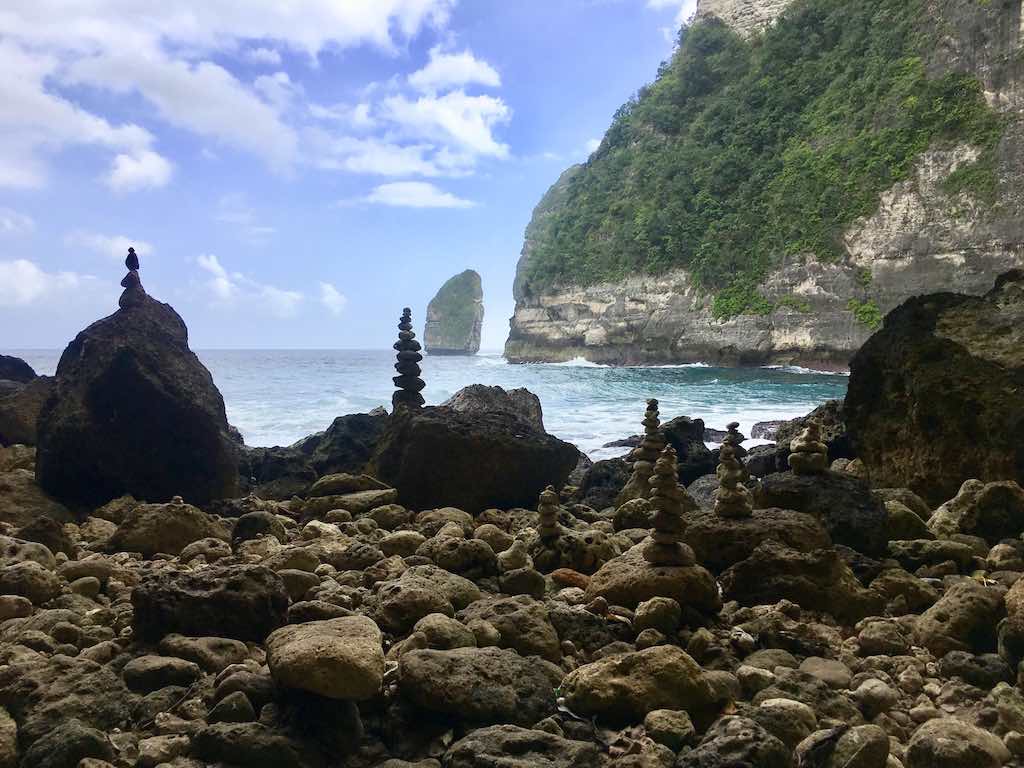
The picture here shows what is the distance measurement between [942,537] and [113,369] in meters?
6.86

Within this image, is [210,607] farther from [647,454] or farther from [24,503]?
[24,503]

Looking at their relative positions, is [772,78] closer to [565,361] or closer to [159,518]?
[565,361]

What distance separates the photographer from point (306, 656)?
2525mm

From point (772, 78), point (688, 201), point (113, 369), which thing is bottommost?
point (113, 369)

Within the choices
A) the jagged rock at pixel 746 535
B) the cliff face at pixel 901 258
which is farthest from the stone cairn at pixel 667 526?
the cliff face at pixel 901 258

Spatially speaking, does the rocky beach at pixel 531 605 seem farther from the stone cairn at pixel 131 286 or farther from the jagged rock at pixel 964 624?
the stone cairn at pixel 131 286

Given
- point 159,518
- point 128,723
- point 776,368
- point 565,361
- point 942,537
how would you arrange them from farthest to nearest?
point 565,361
point 776,368
point 159,518
point 942,537
point 128,723

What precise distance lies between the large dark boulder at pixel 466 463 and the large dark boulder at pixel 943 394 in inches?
118

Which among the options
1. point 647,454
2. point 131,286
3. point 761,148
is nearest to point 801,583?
point 647,454

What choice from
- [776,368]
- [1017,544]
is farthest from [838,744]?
[776,368]

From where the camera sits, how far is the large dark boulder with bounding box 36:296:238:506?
686 centimetres

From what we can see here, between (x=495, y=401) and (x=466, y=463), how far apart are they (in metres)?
4.18

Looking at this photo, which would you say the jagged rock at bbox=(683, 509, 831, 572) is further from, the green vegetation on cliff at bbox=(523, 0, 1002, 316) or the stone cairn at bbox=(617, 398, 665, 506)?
the green vegetation on cliff at bbox=(523, 0, 1002, 316)

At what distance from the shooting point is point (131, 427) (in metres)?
7.12
